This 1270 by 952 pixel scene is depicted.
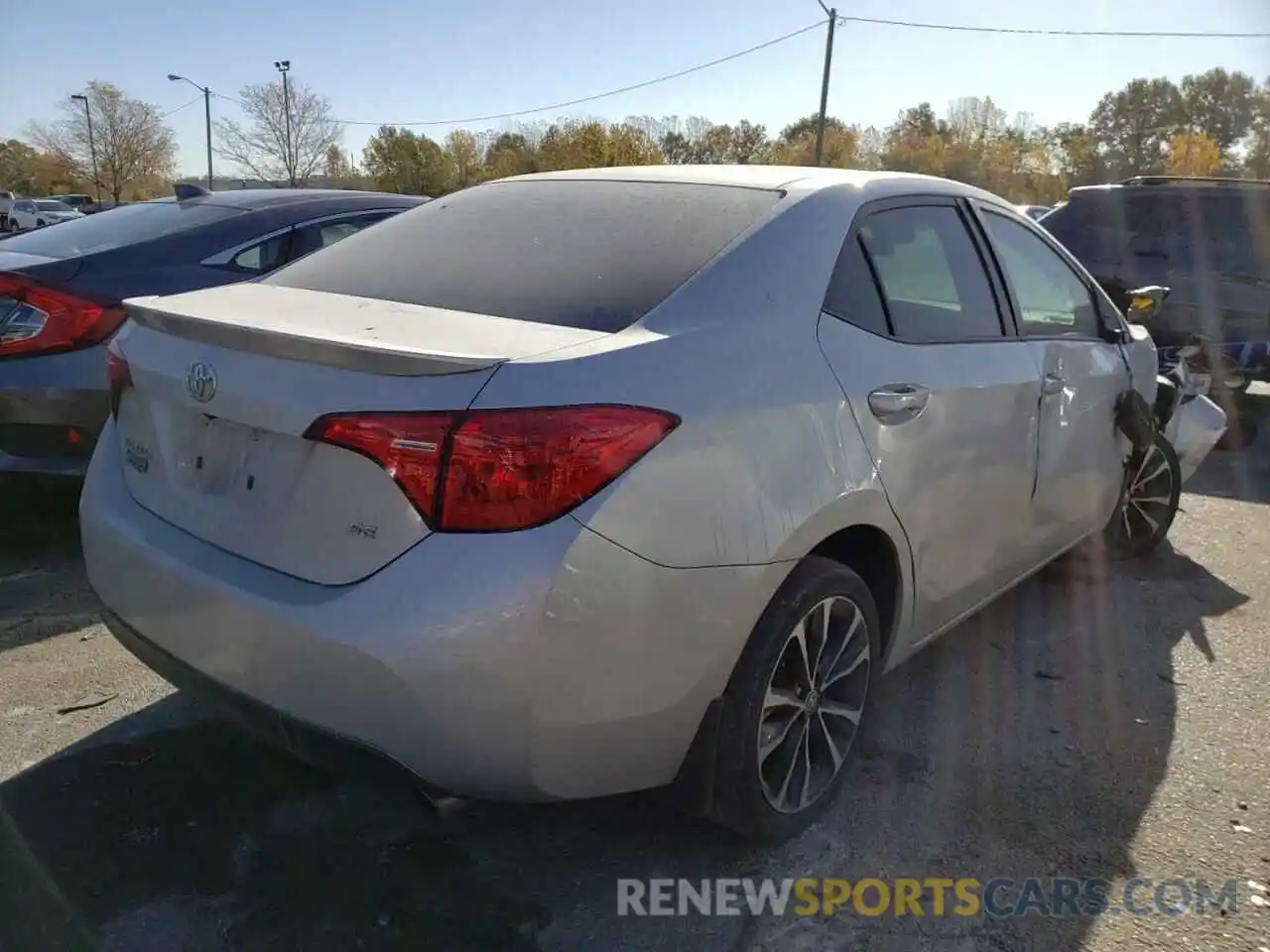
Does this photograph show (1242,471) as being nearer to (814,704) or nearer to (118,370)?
(814,704)

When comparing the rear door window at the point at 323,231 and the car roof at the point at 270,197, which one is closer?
the rear door window at the point at 323,231

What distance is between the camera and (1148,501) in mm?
4812

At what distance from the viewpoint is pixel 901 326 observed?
9.18 ft

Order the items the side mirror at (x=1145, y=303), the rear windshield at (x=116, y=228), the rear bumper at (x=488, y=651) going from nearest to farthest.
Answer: the rear bumper at (x=488, y=651) < the rear windshield at (x=116, y=228) < the side mirror at (x=1145, y=303)

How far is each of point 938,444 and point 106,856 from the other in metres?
2.37

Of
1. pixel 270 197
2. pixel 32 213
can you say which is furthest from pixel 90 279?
pixel 32 213

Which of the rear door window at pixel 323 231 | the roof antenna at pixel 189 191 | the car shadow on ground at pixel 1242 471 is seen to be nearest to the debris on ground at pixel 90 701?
the rear door window at pixel 323 231

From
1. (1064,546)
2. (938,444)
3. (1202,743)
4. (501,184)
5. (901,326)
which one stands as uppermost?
(501,184)

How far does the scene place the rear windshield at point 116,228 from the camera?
15.3ft

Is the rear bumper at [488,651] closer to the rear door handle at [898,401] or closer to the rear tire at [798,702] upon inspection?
the rear tire at [798,702]

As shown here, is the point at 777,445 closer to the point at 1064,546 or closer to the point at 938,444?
the point at 938,444

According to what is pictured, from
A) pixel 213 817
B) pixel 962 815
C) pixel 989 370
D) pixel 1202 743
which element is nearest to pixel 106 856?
pixel 213 817

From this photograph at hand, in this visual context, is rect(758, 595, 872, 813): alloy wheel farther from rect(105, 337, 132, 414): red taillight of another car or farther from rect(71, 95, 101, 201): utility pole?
rect(71, 95, 101, 201): utility pole

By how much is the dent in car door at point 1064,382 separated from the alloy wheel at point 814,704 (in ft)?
3.87
